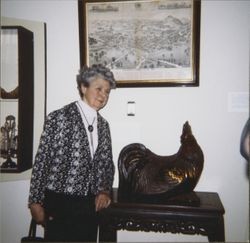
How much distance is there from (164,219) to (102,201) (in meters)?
0.40

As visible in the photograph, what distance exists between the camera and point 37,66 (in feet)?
6.84

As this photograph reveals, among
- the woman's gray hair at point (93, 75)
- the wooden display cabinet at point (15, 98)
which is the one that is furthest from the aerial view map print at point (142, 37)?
the wooden display cabinet at point (15, 98)

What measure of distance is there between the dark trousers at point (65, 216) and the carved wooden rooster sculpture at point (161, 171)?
33 centimetres

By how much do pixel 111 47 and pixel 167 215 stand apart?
4.15 feet

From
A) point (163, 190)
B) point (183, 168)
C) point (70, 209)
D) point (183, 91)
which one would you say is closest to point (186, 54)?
point (183, 91)

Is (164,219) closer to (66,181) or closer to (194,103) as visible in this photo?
(66,181)

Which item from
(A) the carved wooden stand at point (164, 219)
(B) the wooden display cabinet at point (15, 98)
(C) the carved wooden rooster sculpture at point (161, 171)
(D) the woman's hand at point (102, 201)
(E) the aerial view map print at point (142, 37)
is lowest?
(A) the carved wooden stand at point (164, 219)

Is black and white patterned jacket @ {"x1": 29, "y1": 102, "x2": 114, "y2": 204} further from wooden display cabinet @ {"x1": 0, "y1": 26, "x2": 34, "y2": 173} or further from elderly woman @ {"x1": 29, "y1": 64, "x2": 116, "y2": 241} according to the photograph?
wooden display cabinet @ {"x1": 0, "y1": 26, "x2": 34, "y2": 173}

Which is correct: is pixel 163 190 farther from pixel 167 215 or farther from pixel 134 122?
pixel 134 122

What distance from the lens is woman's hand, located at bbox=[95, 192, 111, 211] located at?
1.69 meters

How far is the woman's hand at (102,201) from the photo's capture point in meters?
1.69

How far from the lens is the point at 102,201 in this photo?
1.70 meters

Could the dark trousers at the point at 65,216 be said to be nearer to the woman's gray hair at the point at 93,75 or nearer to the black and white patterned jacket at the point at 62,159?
the black and white patterned jacket at the point at 62,159

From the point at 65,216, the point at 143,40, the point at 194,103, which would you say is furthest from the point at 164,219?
the point at 143,40
